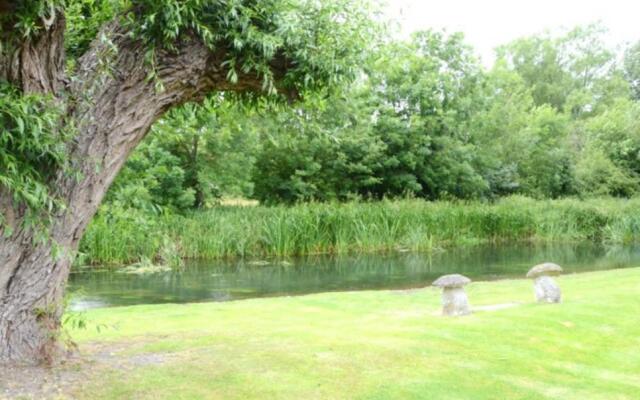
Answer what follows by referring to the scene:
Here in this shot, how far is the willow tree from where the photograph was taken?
16.0 feet

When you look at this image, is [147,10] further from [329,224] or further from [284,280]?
[329,224]

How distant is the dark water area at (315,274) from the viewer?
14461 millimetres

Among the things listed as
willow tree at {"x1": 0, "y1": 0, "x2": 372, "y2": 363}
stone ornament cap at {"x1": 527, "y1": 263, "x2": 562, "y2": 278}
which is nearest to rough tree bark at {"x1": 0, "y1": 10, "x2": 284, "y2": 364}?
willow tree at {"x1": 0, "y1": 0, "x2": 372, "y2": 363}

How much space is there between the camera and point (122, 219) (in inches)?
265

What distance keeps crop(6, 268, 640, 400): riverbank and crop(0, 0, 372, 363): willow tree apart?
1.05 metres

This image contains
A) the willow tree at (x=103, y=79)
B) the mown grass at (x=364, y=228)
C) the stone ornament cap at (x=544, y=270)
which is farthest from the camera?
the mown grass at (x=364, y=228)

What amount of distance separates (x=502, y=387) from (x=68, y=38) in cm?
489

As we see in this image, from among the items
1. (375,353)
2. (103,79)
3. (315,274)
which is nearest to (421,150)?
(315,274)

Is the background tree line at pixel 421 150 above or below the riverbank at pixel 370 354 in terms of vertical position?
above

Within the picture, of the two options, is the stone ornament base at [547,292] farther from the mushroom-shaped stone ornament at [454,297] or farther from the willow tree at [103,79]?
the willow tree at [103,79]

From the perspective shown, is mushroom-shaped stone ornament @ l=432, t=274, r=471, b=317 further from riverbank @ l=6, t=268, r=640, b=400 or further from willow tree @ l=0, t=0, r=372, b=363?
willow tree @ l=0, t=0, r=372, b=363

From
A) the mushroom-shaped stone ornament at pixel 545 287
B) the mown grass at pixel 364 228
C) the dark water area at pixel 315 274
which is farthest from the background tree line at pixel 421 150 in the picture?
the mushroom-shaped stone ornament at pixel 545 287

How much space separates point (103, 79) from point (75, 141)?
541 mm

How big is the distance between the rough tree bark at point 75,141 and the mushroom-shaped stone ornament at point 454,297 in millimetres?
4510
